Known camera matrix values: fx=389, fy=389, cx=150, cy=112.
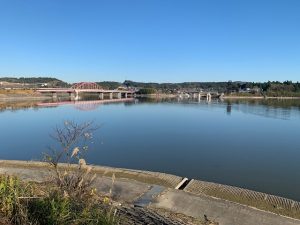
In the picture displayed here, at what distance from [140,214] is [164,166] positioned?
10292 millimetres

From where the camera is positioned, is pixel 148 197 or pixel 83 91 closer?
pixel 148 197

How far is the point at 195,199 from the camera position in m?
7.80

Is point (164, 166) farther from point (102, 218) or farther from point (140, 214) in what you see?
point (102, 218)

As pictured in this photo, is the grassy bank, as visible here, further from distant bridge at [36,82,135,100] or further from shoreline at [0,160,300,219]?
distant bridge at [36,82,135,100]

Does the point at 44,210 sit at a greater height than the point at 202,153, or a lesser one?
greater

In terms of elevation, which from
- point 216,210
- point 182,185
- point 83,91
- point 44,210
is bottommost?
point 182,185

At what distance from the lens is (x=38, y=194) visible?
463cm

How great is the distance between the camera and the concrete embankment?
6891 millimetres

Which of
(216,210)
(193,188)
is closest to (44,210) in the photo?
(216,210)

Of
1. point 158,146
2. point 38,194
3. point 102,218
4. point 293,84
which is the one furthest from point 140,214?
point 293,84

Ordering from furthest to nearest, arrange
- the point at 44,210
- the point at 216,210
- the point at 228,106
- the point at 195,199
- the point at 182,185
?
the point at 228,106 < the point at 182,185 < the point at 195,199 < the point at 216,210 < the point at 44,210

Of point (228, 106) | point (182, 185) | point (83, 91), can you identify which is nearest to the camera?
point (182, 185)

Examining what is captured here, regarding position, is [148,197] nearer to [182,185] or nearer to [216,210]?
[216,210]

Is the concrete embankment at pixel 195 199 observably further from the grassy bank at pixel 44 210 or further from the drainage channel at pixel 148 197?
the grassy bank at pixel 44 210
